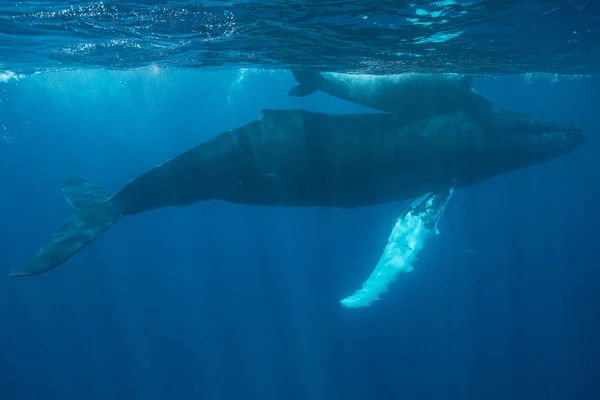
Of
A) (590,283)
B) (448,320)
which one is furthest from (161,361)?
(590,283)

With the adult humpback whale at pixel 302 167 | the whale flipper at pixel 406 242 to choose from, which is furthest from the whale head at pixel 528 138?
the whale flipper at pixel 406 242

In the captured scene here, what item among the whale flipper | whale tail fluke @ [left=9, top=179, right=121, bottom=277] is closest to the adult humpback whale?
whale tail fluke @ [left=9, top=179, right=121, bottom=277]

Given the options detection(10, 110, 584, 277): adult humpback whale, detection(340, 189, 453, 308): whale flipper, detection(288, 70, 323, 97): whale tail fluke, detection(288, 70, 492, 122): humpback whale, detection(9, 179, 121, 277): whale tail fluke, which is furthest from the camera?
detection(340, 189, 453, 308): whale flipper

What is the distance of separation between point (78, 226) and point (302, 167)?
17.1 feet

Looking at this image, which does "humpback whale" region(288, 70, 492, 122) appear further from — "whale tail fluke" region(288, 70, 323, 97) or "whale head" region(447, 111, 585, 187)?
"whale head" region(447, 111, 585, 187)

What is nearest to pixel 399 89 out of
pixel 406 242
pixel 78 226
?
pixel 406 242

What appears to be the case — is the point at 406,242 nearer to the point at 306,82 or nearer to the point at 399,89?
the point at 399,89

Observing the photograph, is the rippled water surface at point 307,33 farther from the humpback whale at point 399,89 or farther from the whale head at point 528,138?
the whale head at point 528,138

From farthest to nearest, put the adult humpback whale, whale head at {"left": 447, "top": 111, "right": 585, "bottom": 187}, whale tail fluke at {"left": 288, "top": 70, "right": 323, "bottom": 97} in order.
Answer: whale head at {"left": 447, "top": 111, "right": 585, "bottom": 187}
whale tail fluke at {"left": 288, "top": 70, "right": 323, "bottom": 97}
the adult humpback whale

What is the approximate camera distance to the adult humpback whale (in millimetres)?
9875

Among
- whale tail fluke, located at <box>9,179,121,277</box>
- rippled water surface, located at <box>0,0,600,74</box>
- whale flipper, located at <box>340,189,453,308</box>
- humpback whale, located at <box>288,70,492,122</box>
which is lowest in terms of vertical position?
whale flipper, located at <box>340,189,453,308</box>

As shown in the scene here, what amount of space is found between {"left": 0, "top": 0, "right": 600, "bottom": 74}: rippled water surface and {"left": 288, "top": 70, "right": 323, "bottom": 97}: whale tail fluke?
57.5 inches

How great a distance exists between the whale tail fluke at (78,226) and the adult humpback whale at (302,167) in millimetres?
23

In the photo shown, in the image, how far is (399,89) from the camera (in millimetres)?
11117
